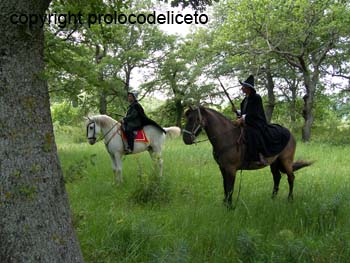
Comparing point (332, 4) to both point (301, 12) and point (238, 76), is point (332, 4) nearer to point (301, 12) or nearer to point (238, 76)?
point (301, 12)

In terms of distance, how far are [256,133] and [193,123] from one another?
1.25 metres

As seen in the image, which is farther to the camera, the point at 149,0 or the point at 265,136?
the point at 149,0

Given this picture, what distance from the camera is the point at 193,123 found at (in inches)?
267

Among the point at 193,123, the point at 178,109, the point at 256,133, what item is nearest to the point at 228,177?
the point at 256,133

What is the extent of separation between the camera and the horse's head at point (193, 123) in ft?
22.2

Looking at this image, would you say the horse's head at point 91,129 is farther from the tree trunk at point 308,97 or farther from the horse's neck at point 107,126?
the tree trunk at point 308,97

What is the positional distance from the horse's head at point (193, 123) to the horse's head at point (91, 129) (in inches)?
129

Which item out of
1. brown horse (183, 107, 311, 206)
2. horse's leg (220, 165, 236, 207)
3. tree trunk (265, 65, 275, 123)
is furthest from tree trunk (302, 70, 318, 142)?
horse's leg (220, 165, 236, 207)

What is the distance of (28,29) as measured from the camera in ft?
9.67

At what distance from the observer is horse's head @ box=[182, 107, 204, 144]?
6.78 m

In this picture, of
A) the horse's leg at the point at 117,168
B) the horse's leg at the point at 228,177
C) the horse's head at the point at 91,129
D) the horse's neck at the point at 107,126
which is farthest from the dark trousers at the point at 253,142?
the horse's head at the point at 91,129

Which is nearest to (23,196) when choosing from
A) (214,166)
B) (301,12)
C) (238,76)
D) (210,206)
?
(210,206)

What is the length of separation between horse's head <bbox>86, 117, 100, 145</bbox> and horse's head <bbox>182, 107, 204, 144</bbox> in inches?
129

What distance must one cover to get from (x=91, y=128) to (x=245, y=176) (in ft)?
14.1
